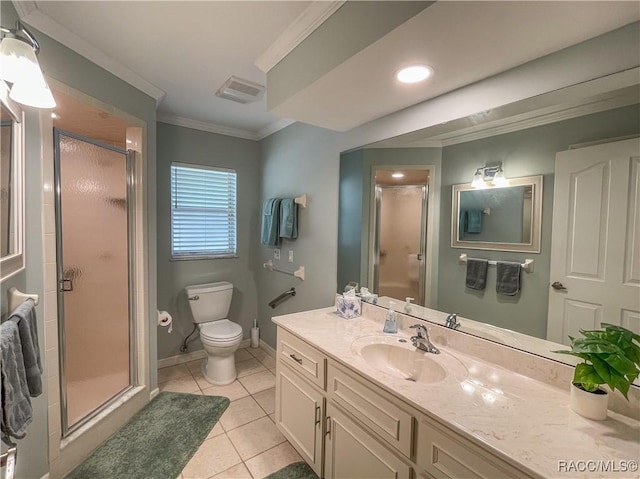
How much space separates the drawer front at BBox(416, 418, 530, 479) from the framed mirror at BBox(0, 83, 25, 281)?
66.0 inches

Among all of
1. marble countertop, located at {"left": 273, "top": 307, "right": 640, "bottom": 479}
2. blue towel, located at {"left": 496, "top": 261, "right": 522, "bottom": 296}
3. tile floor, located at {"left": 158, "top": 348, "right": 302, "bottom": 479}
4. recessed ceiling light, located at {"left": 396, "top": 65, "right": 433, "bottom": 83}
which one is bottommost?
tile floor, located at {"left": 158, "top": 348, "right": 302, "bottom": 479}

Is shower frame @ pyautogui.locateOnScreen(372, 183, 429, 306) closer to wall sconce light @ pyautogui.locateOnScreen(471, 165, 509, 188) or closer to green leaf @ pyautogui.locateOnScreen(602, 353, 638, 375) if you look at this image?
wall sconce light @ pyautogui.locateOnScreen(471, 165, 509, 188)

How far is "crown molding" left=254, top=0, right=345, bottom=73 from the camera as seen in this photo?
1.24 metres

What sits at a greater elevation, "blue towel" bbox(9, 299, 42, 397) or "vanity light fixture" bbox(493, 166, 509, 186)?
"vanity light fixture" bbox(493, 166, 509, 186)

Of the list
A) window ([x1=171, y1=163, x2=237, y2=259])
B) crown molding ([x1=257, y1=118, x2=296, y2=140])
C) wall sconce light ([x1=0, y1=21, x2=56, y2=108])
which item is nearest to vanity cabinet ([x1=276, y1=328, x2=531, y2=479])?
wall sconce light ([x1=0, y1=21, x2=56, y2=108])

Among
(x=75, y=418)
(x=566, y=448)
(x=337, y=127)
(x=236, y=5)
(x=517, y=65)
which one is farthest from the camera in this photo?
(x=337, y=127)

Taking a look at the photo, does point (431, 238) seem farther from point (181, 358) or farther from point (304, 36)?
point (181, 358)

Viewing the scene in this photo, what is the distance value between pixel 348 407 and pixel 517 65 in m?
1.62

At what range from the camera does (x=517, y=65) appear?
1.15 metres

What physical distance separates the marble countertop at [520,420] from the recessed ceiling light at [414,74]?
4.19 feet

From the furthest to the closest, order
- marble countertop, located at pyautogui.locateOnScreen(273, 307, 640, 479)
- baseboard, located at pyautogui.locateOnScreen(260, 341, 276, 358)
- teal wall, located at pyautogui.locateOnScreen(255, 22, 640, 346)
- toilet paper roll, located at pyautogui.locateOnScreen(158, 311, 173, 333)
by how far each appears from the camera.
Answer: baseboard, located at pyautogui.locateOnScreen(260, 341, 276, 358)
toilet paper roll, located at pyautogui.locateOnScreen(158, 311, 173, 333)
teal wall, located at pyautogui.locateOnScreen(255, 22, 640, 346)
marble countertop, located at pyautogui.locateOnScreen(273, 307, 640, 479)

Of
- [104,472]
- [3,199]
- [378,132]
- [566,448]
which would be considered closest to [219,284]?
[104,472]

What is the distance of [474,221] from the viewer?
1426 mm

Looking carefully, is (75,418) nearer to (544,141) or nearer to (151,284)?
(151,284)
